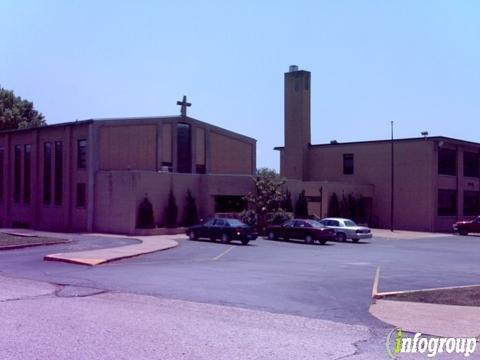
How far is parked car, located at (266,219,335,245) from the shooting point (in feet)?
117

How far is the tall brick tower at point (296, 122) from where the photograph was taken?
59.1 m

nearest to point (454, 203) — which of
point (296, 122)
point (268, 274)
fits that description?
point (296, 122)

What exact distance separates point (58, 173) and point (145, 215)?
884 centimetres

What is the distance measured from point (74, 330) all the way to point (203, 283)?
22.0 ft

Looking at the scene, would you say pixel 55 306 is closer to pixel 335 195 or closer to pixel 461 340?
pixel 461 340

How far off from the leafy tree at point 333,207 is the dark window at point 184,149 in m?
12.8

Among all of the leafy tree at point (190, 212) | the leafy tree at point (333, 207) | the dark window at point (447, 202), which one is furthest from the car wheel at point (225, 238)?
the dark window at point (447, 202)

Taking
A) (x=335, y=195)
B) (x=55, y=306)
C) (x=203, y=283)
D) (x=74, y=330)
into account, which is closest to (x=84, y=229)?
(x=335, y=195)

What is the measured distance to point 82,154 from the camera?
42.6 metres

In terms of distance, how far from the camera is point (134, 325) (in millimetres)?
10461

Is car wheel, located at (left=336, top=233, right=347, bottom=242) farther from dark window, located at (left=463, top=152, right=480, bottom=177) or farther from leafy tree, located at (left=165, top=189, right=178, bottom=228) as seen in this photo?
dark window, located at (left=463, top=152, right=480, bottom=177)

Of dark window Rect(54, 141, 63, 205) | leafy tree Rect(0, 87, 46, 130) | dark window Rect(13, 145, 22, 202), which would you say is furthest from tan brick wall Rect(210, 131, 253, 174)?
leafy tree Rect(0, 87, 46, 130)

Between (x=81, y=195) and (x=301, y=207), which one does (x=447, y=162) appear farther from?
(x=81, y=195)

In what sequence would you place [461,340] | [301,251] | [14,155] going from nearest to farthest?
[461,340]
[301,251]
[14,155]
